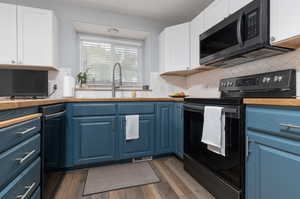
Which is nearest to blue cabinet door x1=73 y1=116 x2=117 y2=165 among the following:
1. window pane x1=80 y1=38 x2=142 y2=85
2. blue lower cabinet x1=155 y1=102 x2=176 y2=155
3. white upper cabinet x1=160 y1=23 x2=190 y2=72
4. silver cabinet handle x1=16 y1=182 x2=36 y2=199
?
blue lower cabinet x1=155 y1=102 x2=176 y2=155

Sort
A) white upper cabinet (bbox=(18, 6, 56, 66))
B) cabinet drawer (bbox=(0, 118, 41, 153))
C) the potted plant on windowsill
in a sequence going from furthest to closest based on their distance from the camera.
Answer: the potted plant on windowsill, white upper cabinet (bbox=(18, 6, 56, 66)), cabinet drawer (bbox=(0, 118, 41, 153))

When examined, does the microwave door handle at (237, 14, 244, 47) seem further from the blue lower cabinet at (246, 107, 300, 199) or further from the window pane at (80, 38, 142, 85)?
the window pane at (80, 38, 142, 85)

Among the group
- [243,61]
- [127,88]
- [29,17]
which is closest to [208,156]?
[243,61]

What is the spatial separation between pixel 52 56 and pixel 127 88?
1.23 metres

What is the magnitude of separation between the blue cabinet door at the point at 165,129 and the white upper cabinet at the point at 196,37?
0.72m

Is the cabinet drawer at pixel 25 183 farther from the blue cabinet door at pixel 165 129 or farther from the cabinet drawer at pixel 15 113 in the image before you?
the blue cabinet door at pixel 165 129

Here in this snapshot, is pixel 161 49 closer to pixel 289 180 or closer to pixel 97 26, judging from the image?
pixel 97 26

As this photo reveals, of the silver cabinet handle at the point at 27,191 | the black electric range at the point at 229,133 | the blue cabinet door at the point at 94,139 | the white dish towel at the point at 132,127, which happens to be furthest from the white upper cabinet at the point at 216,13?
the silver cabinet handle at the point at 27,191

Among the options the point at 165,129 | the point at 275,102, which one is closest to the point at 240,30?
the point at 275,102

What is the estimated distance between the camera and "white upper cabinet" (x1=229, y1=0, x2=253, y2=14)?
4.59 ft

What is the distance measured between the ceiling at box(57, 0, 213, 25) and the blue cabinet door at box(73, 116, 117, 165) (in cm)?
177

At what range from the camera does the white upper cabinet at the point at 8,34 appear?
183cm

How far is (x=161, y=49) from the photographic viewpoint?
8.64ft

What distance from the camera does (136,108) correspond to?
1.96 meters
